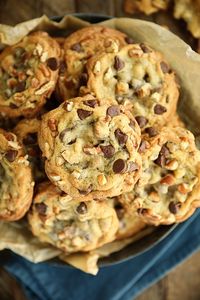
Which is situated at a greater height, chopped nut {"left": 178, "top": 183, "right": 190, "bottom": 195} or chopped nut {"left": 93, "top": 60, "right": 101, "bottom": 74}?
chopped nut {"left": 93, "top": 60, "right": 101, "bottom": 74}

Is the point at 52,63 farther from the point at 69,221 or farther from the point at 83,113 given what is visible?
the point at 69,221

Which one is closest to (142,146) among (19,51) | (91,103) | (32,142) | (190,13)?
(91,103)

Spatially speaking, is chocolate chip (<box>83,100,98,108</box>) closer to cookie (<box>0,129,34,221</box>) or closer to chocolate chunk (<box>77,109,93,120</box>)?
chocolate chunk (<box>77,109,93,120</box>)

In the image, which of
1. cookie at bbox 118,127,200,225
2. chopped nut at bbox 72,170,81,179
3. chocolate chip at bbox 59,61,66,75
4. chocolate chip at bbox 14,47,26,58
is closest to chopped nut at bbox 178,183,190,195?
cookie at bbox 118,127,200,225

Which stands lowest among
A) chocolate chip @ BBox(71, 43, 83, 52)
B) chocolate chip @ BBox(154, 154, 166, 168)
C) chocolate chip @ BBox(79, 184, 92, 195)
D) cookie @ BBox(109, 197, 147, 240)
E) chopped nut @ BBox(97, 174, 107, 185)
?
cookie @ BBox(109, 197, 147, 240)

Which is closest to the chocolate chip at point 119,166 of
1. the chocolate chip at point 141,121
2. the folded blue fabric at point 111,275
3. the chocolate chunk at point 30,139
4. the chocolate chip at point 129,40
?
the chocolate chip at point 141,121

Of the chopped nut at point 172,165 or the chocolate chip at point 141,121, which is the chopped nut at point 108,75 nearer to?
the chocolate chip at point 141,121
